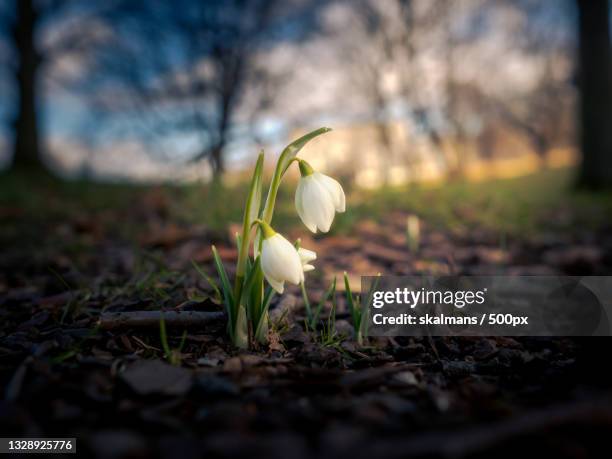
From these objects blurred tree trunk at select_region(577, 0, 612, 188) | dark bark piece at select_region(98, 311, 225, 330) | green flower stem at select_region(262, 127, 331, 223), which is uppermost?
blurred tree trunk at select_region(577, 0, 612, 188)

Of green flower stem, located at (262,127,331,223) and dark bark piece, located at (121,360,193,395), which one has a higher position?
green flower stem, located at (262,127,331,223)

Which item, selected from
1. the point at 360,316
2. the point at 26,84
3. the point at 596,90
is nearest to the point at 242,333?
the point at 360,316

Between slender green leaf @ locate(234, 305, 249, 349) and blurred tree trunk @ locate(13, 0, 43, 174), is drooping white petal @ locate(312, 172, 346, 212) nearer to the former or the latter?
slender green leaf @ locate(234, 305, 249, 349)

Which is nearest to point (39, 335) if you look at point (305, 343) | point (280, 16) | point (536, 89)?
point (305, 343)

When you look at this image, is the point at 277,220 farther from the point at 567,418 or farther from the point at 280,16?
the point at 280,16

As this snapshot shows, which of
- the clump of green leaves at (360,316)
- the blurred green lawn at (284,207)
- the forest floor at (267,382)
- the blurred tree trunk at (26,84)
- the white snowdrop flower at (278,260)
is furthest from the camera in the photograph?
the blurred tree trunk at (26,84)

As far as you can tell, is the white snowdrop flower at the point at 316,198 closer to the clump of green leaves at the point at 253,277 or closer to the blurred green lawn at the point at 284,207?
the clump of green leaves at the point at 253,277

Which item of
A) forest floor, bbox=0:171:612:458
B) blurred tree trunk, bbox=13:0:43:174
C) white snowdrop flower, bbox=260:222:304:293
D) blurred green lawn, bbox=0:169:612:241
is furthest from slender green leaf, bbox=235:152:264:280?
blurred tree trunk, bbox=13:0:43:174

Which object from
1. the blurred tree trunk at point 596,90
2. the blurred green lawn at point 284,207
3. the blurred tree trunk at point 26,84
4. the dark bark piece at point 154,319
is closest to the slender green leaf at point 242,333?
the dark bark piece at point 154,319
